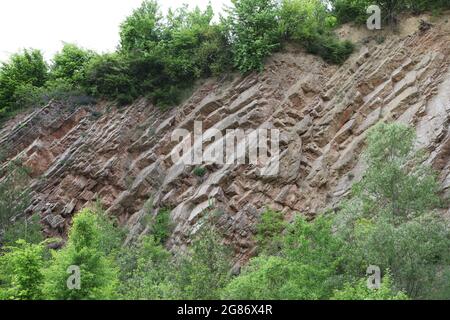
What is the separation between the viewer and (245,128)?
3147cm

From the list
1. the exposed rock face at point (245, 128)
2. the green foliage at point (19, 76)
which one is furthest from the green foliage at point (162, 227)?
the green foliage at point (19, 76)

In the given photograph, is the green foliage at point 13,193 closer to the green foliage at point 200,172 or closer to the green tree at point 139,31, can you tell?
the green foliage at point 200,172

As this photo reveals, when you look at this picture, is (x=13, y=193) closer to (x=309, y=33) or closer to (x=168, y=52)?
(x=168, y=52)

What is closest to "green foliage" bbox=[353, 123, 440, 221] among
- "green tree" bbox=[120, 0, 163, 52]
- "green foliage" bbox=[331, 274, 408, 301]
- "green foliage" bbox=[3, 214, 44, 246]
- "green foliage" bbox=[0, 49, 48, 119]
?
"green foliage" bbox=[331, 274, 408, 301]

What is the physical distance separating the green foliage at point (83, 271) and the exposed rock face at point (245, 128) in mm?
8594

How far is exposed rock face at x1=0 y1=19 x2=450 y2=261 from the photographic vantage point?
27859mm

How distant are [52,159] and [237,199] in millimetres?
14122

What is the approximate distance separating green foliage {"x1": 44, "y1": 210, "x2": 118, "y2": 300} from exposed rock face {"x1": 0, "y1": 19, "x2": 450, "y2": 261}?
859cm

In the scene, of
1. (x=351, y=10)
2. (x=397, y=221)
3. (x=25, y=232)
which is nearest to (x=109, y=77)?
(x=25, y=232)

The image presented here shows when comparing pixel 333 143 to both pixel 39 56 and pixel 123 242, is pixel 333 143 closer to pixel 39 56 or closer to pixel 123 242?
pixel 123 242

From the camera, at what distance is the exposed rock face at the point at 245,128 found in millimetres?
27859

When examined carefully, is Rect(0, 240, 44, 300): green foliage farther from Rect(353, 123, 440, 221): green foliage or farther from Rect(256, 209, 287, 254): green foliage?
Rect(353, 123, 440, 221): green foliage

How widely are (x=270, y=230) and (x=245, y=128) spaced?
7310 millimetres
